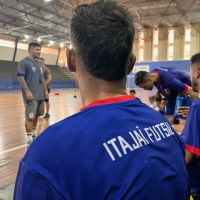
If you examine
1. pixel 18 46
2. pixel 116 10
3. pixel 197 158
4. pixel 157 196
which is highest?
pixel 18 46

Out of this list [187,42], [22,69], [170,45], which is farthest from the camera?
[170,45]

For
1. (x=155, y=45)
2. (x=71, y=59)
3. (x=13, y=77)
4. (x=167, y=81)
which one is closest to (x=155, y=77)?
(x=167, y=81)

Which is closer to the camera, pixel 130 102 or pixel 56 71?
pixel 130 102

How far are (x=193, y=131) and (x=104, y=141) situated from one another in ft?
4.31

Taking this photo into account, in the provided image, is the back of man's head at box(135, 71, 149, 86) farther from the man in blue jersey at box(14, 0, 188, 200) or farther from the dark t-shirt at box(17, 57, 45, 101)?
A: the man in blue jersey at box(14, 0, 188, 200)

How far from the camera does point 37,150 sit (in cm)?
69

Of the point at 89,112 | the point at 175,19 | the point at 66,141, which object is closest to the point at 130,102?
the point at 89,112

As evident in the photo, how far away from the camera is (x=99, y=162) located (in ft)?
2.21

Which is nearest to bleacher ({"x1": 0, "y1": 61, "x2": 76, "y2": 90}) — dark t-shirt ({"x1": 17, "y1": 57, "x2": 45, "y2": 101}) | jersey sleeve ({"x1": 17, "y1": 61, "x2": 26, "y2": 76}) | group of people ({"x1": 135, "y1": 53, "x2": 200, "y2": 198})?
dark t-shirt ({"x1": 17, "y1": 57, "x2": 45, "y2": 101})

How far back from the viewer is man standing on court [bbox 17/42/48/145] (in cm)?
452

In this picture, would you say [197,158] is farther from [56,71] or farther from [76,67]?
[56,71]

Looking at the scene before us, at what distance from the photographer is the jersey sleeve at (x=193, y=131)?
1.84 m

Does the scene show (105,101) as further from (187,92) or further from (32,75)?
(32,75)

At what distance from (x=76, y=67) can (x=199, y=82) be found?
153 cm
